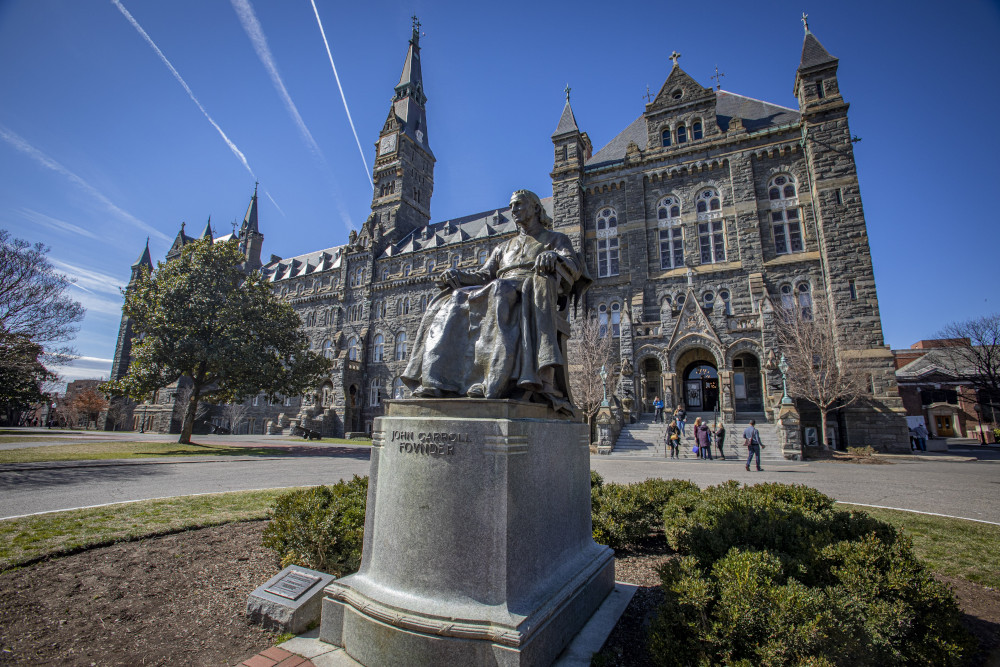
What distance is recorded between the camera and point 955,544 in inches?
207

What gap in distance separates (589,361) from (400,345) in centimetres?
2049

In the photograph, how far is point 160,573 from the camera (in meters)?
4.11

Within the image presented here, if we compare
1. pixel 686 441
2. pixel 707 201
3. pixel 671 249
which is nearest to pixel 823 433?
pixel 686 441

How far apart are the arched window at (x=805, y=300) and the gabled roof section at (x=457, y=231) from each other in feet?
65.5

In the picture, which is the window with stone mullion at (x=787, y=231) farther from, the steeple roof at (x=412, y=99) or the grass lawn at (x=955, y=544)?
the steeple roof at (x=412, y=99)

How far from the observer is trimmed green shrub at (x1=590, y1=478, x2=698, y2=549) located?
5137 mm

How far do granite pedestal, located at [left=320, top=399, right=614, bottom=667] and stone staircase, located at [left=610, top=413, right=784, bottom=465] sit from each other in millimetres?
17537

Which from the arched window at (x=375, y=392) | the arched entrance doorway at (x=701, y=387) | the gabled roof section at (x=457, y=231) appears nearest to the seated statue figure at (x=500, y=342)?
the arched entrance doorway at (x=701, y=387)

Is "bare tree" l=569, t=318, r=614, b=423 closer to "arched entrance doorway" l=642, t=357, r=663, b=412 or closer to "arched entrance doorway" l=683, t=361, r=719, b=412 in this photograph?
"arched entrance doorway" l=642, t=357, r=663, b=412

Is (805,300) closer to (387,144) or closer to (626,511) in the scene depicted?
(626,511)

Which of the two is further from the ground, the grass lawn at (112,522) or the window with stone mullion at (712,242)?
the window with stone mullion at (712,242)

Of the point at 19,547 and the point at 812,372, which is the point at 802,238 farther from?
the point at 19,547

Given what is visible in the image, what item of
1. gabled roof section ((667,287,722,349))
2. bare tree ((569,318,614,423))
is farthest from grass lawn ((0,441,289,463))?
gabled roof section ((667,287,722,349))

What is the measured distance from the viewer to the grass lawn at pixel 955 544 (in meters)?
4.38
